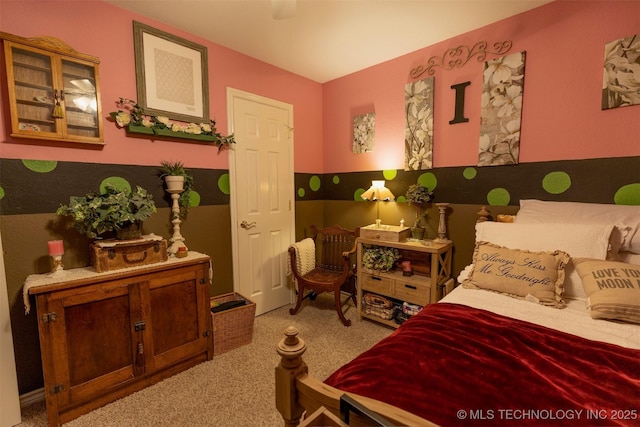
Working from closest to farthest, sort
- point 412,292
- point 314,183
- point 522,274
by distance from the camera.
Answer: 1. point 522,274
2. point 412,292
3. point 314,183

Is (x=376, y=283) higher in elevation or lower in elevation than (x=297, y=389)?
lower

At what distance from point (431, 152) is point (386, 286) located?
134 cm

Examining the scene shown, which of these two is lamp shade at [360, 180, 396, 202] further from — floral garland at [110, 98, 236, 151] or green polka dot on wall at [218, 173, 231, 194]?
floral garland at [110, 98, 236, 151]

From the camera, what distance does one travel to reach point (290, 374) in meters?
0.85

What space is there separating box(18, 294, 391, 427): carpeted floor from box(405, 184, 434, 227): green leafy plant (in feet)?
3.95

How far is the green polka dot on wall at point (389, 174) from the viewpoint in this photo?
2908mm

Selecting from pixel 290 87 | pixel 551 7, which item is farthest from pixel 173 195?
pixel 551 7

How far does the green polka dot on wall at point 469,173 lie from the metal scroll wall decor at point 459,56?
909 mm

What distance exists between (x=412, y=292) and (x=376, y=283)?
0.35 metres

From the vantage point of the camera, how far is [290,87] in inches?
123

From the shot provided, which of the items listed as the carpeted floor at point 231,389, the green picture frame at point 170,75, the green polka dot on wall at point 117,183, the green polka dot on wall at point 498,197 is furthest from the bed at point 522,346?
the green picture frame at point 170,75

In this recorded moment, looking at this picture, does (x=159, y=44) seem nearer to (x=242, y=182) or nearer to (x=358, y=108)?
(x=242, y=182)

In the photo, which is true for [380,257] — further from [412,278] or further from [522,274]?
[522,274]

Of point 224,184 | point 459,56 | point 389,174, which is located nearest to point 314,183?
point 389,174
